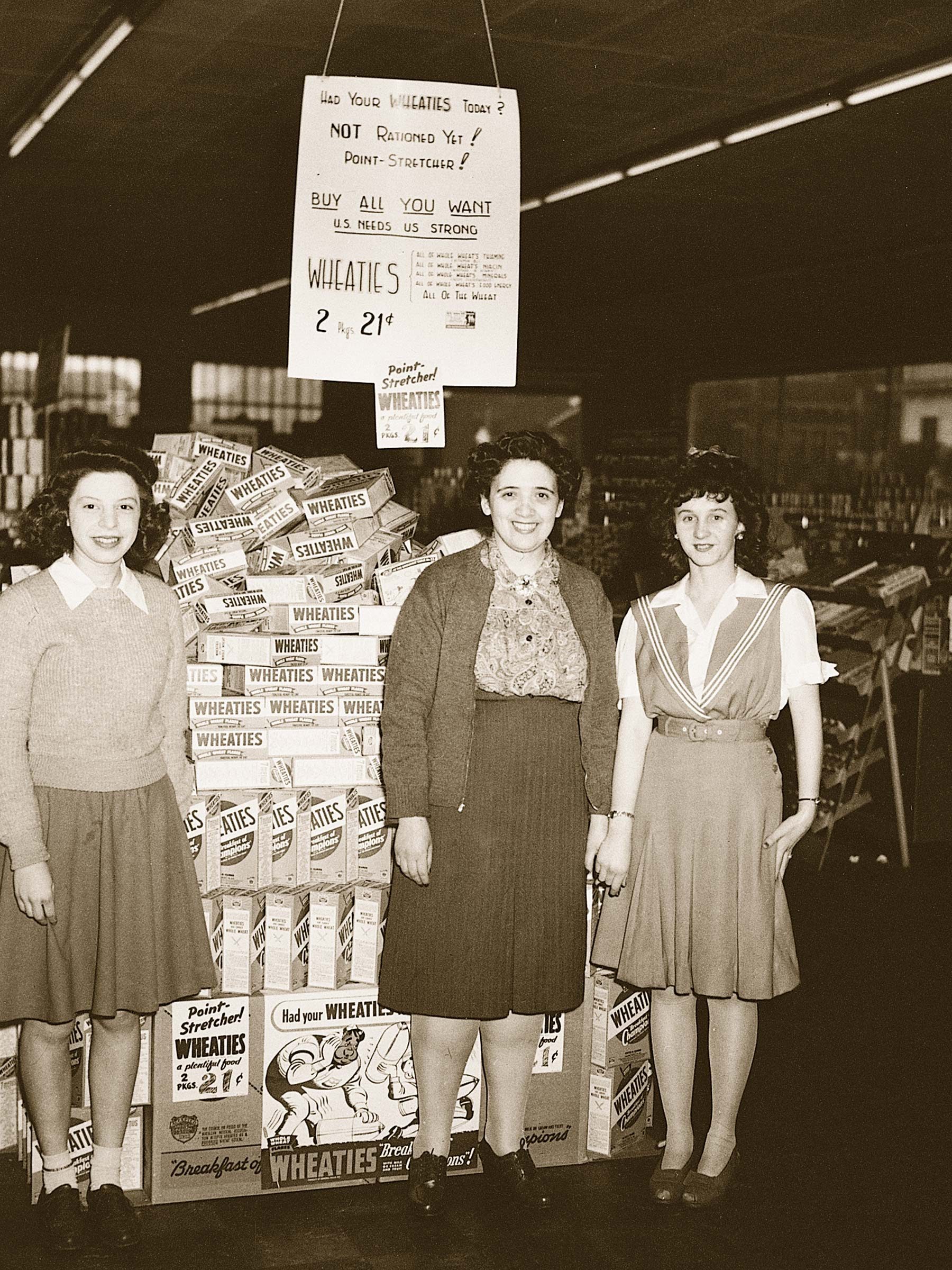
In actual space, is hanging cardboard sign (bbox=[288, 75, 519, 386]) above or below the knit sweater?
above

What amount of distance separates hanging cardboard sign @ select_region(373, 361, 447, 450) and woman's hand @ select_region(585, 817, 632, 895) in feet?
3.19

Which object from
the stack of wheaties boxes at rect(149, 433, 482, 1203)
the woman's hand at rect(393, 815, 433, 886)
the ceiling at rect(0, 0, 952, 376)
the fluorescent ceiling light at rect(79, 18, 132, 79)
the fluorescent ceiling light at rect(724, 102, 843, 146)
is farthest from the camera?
the fluorescent ceiling light at rect(724, 102, 843, 146)

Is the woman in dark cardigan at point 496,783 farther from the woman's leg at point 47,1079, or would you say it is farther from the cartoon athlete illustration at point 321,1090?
the woman's leg at point 47,1079

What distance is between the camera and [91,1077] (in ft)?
9.45

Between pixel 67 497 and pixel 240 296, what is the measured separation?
10141 millimetres

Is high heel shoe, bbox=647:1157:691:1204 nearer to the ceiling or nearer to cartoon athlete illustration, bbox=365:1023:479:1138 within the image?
cartoon athlete illustration, bbox=365:1023:479:1138

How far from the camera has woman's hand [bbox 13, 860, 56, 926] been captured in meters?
2.68

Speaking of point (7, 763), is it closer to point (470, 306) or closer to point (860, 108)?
point (470, 306)

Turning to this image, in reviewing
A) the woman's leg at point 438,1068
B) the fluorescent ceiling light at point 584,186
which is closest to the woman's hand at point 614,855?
the woman's leg at point 438,1068

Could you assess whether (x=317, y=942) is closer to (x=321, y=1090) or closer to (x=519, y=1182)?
(x=321, y=1090)

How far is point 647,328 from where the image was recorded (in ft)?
39.0

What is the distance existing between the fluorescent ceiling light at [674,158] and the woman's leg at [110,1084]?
17.5 feet

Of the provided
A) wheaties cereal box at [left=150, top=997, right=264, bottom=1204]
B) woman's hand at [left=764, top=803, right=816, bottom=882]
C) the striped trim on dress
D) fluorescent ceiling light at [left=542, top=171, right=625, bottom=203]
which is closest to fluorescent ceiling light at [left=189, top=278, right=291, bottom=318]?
fluorescent ceiling light at [left=542, top=171, right=625, bottom=203]

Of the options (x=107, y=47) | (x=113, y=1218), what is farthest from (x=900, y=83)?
(x=113, y=1218)
